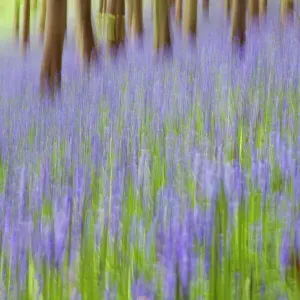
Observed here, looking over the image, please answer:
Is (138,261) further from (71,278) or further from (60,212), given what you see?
(60,212)

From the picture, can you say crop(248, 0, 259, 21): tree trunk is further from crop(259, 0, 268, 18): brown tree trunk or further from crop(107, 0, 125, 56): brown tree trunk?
crop(107, 0, 125, 56): brown tree trunk

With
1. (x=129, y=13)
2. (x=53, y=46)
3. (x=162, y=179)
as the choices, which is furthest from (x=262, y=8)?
(x=53, y=46)

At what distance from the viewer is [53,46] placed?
5.32ft

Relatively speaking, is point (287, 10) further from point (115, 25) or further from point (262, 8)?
point (115, 25)

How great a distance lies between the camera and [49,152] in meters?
1.32

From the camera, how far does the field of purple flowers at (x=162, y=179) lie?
0.86 metres

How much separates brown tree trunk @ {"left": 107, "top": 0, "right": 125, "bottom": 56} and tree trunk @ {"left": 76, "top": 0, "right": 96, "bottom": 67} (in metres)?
0.06

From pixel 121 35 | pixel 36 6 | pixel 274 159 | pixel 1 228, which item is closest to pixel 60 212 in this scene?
pixel 1 228

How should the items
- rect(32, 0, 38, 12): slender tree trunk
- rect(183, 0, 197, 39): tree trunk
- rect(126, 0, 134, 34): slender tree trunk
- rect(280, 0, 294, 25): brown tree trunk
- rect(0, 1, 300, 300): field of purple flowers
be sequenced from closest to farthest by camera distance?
1. rect(0, 1, 300, 300): field of purple flowers
2. rect(280, 0, 294, 25): brown tree trunk
3. rect(183, 0, 197, 39): tree trunk
4. rect(126, 0, 134, 34): slender tree trunk
5. rect(32, 0, 38, 12): slender tree trunk

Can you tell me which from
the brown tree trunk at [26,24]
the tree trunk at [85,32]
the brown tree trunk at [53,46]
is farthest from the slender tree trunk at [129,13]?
the brown tree trunk at [26,24]

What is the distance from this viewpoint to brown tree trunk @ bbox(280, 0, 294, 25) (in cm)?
122

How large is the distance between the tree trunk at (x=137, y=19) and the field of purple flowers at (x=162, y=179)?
5cm

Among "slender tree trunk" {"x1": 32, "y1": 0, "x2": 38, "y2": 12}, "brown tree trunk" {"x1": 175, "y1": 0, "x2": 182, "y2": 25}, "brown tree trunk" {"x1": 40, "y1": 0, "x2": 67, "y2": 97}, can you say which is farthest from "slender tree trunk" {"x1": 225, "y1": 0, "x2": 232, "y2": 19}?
"slender tree trunk" {"x1": 32, "y1": 0, "x2": 38, "y2": 12}

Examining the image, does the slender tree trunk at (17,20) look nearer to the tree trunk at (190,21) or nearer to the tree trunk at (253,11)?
the tree trunk at (190,21)
